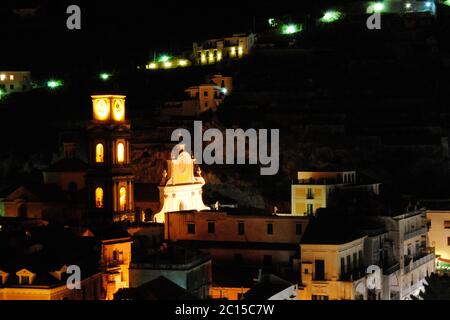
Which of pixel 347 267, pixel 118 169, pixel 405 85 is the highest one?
pixel 405 85

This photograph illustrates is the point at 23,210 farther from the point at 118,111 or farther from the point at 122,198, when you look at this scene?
the point at 118,111

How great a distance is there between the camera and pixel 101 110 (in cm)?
6081

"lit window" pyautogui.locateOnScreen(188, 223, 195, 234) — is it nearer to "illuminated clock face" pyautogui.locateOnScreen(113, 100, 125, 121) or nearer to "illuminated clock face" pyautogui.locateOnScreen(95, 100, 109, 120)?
"illuminated clock face" pyautogui.locateOnScreen(113, 100, 125, 121)

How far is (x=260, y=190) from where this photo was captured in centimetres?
7656

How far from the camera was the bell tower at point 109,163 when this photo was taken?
195ft

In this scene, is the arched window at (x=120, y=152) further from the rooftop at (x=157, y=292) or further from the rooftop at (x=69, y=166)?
the rooftop at (x=157, y=292)

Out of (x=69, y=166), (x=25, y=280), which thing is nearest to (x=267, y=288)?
(x=25, y=280)

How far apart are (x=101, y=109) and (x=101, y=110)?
0.06 m

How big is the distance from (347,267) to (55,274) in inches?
601

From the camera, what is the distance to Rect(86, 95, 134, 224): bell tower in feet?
195

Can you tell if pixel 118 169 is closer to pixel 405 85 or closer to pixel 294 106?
pixel 294 106

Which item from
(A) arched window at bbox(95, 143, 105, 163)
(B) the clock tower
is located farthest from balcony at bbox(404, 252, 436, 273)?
(A) arched window at bbox(95, 143, 105, 163)

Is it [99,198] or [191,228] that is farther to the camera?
[99,198]
